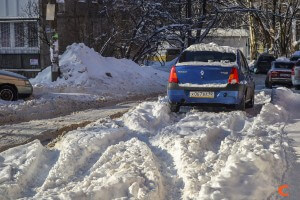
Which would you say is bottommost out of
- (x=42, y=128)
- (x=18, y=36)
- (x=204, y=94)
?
(x=42, y=128)

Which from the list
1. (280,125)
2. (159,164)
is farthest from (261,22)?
(159,164)

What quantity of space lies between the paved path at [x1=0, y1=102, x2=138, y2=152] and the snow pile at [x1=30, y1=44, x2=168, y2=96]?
684 cm

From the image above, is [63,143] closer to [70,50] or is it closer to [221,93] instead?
[221,93]

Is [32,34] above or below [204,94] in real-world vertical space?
above

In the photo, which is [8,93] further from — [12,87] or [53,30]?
[53,30]

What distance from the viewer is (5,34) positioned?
30.2 m

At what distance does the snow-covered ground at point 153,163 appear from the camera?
5.68m

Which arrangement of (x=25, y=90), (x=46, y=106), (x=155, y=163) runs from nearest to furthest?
(x=155, y=163) < (x=46, y=106) < (x=25, y=90)

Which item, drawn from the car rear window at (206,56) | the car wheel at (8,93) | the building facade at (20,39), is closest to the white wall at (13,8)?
the building facade at (20,39)

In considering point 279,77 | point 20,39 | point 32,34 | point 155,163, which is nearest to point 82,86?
point 32,34

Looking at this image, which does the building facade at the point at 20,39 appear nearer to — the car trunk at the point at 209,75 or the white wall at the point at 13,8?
the white wall at the point at 13,8

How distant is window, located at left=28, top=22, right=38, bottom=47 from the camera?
1126 inches

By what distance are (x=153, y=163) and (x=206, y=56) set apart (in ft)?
21.0

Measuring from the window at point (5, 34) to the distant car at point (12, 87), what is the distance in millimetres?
13946
